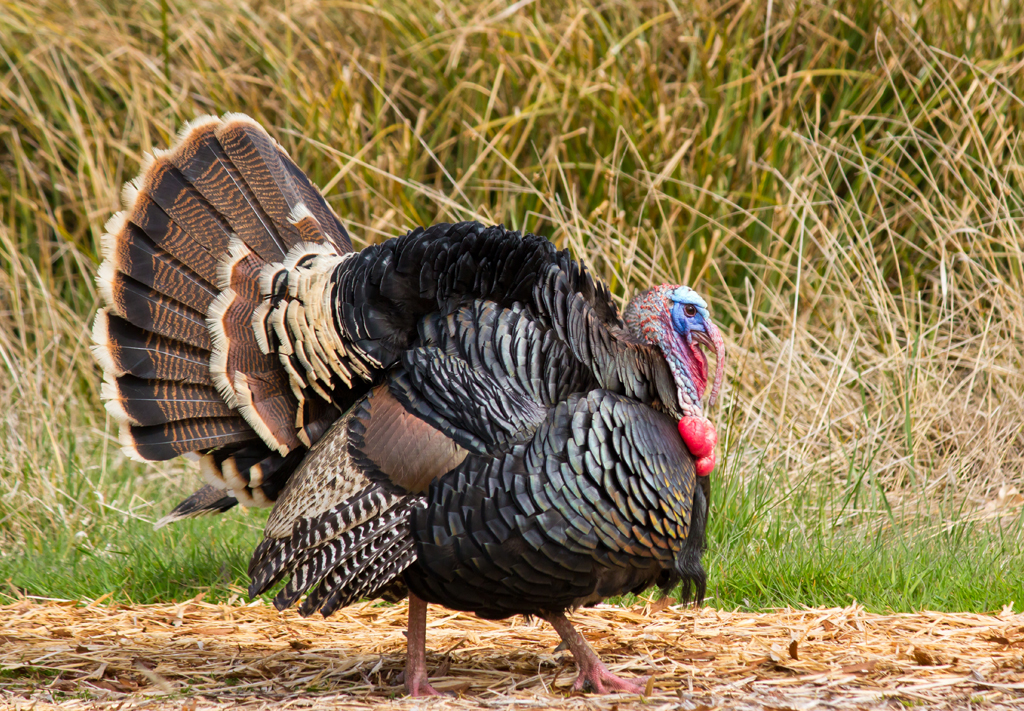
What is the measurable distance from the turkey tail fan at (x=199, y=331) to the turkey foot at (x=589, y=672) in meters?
0.95

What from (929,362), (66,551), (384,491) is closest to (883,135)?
(929,362)

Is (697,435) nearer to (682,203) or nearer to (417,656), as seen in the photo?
(417,656)

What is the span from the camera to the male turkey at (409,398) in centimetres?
286

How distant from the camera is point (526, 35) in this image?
6340 mm

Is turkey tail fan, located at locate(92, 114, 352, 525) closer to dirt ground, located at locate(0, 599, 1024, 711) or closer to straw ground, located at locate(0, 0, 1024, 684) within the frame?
dirt ground, located at locate(0, 599, 1024, 711)

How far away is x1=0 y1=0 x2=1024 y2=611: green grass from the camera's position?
4449 millimetres

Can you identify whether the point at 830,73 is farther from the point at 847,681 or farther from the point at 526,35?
the point at 847,681

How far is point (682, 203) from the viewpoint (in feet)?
17.1

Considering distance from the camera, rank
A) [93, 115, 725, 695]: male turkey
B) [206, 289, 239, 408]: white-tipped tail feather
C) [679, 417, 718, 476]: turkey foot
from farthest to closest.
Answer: [206, 289, 239, 408]: white-tipped tail feather
[679, 417, 718, 476]: turkey foot
[93, 115, 725, 695]: male turkey

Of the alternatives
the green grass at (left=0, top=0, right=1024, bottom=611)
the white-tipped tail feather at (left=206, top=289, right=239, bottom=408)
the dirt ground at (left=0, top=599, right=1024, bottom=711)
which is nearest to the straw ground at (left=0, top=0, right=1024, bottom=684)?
the green grass at (left=0, top=0, right=1024, bottom=611)

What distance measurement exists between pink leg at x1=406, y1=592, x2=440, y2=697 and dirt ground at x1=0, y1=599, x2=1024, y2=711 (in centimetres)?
6

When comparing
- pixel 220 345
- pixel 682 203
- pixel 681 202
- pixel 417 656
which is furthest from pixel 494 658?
pixel 681 202

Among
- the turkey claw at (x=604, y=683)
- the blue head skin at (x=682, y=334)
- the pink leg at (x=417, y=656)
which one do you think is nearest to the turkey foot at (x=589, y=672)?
the turkey claw at (x=604, y=683)

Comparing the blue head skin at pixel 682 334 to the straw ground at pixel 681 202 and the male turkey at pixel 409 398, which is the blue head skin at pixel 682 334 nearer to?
the male turkey at pixel 409 398
